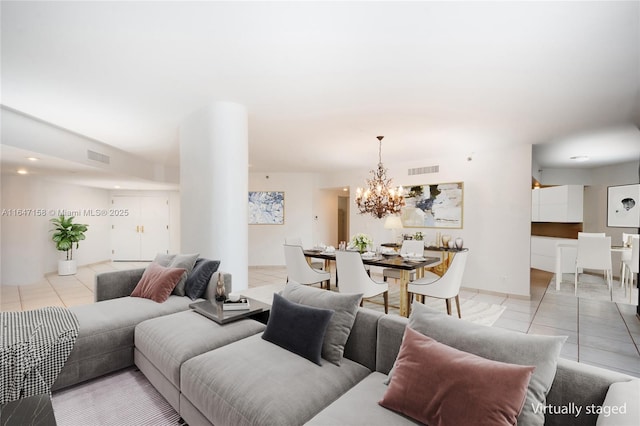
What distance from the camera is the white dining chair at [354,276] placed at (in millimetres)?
3635

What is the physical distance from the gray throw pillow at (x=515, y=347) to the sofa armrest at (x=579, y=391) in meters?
0.06

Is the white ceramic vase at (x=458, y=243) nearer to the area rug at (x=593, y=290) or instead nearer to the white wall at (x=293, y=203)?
the area rug at (x=593, y=290)

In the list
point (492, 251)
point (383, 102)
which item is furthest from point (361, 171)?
point (383, 102)

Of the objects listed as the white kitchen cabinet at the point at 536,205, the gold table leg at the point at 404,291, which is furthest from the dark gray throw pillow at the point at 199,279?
the white kitchen cabinet at the point at 536,205

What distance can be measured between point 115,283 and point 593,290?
7.57m

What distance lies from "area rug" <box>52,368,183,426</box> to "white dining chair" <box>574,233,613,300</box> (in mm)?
6370

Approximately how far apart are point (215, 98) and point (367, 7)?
6.79ft

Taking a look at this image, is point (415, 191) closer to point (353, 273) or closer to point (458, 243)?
point (458, 243)

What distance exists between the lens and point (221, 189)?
3.52m

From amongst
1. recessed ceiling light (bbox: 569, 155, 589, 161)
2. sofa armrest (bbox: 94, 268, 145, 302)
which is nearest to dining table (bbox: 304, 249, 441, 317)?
sofa armrest (bbox: 94, 268, 145, 302)

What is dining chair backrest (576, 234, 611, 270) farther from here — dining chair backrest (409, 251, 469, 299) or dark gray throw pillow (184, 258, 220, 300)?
dark gray throw pillow (184, 258, 220, 300)

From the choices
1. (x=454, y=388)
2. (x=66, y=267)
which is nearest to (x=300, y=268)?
(x=454, y=388)

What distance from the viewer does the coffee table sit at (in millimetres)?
2289

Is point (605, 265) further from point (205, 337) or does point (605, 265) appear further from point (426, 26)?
point (205, 337)
